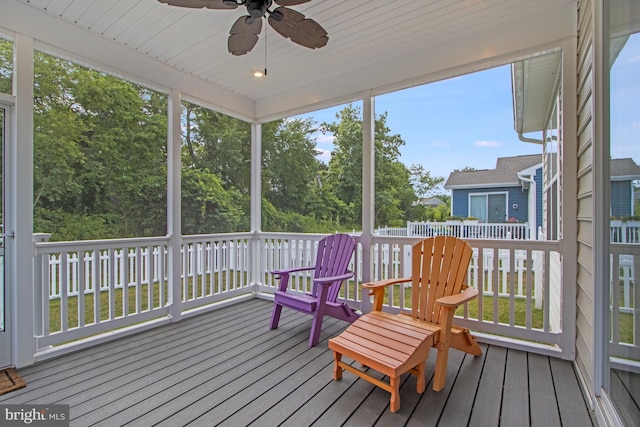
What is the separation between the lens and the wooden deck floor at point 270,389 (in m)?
1.74

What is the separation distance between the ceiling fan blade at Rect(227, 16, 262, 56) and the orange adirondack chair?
2067mm

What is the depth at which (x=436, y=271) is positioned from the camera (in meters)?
2.50

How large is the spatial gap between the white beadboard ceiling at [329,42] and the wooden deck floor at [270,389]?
2.63m

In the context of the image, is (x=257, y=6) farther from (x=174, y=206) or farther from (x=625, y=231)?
(x=174, y=206)

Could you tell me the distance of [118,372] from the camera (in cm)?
227

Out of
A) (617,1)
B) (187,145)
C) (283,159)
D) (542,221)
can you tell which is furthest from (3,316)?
(542,221)

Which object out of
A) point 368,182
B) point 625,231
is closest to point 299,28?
point 368,182

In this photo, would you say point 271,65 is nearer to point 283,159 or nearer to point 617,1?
point 283,159

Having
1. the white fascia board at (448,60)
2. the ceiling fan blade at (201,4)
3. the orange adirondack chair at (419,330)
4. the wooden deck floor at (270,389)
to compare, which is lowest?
the wooden deck floor at (270,389)

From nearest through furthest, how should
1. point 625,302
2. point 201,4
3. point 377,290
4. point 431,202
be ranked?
point 625,302 → point 201,4 → point 377,290 → point 431,202

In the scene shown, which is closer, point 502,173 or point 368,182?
point 368,182

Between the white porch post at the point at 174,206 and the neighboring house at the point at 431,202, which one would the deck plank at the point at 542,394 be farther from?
the white porch post at the point at 174,206

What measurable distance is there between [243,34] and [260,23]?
166mm

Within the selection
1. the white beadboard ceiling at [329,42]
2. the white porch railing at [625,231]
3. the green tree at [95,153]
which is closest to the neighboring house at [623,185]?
the white porch railing at [625,231]
